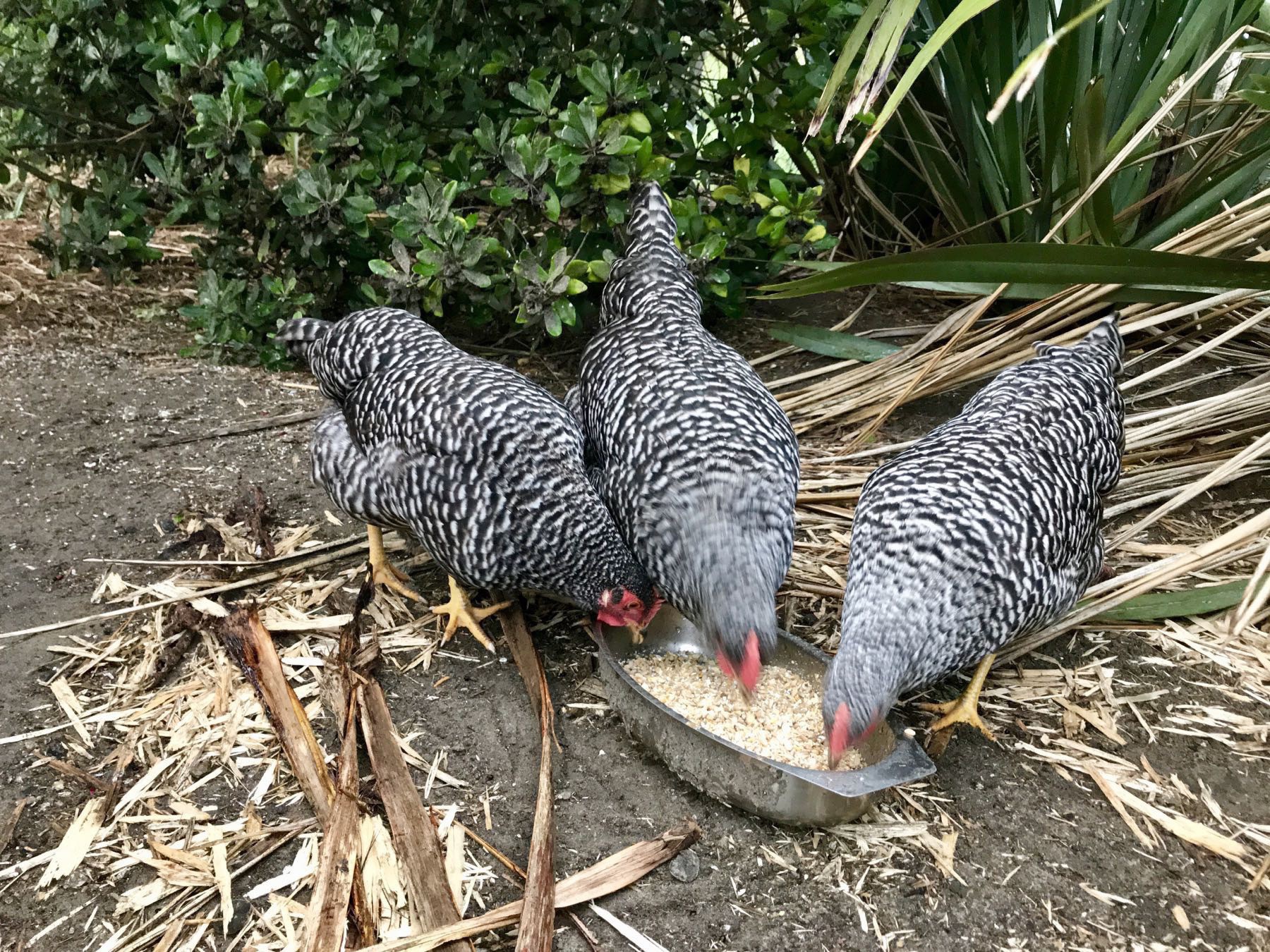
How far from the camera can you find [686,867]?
7.38 feet

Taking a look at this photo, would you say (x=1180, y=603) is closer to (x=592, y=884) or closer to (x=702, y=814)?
(x=702, y=814)

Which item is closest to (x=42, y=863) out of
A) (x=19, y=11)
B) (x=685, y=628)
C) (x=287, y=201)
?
(x=685, y=628)

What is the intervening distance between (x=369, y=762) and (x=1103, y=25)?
3787 mm

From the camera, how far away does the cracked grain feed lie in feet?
8.21

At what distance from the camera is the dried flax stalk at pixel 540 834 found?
2.02m

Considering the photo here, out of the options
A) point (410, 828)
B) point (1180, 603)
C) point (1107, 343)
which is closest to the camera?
point (410, 828)

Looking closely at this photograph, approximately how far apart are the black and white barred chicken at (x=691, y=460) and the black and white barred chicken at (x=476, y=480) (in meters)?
0.13

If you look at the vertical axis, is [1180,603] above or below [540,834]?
above

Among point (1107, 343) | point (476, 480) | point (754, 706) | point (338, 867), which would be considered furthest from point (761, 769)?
point (1107, 343)

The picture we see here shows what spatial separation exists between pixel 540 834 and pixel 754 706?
2.39ft

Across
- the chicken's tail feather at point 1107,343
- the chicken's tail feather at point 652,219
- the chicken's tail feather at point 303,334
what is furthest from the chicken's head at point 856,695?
the chicken's tail feather at point 303,334

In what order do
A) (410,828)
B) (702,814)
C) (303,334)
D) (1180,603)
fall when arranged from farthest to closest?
1. (303,334)
2. (1180,603)
3. (702,814)
4. (410,828)

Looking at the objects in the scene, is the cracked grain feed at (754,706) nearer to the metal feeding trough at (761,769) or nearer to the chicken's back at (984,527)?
the metal feeding trough at (761,769)

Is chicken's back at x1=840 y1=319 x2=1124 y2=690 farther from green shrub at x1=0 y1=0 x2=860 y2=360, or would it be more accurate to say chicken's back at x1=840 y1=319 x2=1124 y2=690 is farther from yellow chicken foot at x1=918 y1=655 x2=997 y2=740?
green shrub at x1=0 y1=0 x2=860 y2=360
